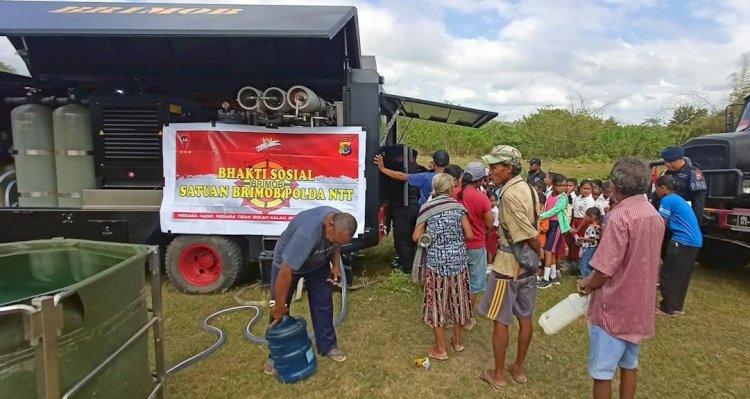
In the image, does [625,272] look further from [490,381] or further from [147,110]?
[147,110]

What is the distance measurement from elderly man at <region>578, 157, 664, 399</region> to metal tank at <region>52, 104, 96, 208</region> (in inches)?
202

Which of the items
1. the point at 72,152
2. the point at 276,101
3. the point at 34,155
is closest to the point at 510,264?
the point at 276,101

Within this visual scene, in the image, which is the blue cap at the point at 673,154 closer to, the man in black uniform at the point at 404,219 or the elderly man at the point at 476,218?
the elderly man at the point at 476,218

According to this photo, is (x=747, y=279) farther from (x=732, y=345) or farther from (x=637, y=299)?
(x=637, y=299)

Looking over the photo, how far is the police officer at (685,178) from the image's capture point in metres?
4.95

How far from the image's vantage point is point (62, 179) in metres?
5.01

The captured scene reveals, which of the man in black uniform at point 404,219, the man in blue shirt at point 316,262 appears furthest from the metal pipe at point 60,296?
the man in black uniform at point 404,219

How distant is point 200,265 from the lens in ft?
17.3

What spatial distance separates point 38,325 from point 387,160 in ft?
13.3

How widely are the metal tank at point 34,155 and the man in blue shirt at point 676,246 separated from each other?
21.5ft

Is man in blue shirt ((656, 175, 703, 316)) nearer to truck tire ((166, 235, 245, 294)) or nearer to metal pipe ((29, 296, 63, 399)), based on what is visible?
truck tire ((166, 235, 245, 294))

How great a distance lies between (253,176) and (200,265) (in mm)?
1244

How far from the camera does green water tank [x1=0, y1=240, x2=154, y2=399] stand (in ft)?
5.73

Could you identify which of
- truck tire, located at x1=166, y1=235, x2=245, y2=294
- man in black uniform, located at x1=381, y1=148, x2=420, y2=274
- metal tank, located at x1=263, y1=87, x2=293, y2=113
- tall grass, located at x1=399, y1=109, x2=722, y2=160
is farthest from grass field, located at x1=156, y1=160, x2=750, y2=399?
tall grass, located at x1=399, y1=109, x2=722, y2=160
